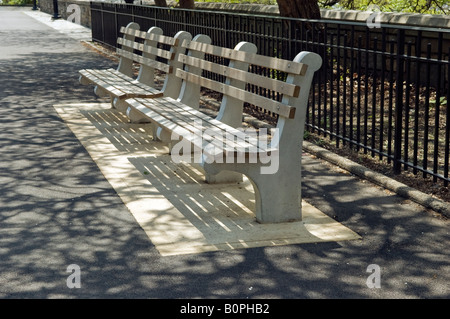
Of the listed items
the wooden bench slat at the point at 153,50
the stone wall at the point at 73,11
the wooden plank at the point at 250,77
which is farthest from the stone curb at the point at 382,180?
the stone wall at the point at 73,11

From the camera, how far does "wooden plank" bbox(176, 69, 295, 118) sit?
19.2ft

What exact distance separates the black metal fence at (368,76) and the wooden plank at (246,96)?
136 cm

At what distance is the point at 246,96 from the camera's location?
22.0 ft

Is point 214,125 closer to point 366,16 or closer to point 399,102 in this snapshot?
point 399,102

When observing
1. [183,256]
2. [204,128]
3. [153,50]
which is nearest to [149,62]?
[153,50]

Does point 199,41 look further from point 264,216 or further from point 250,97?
point 264,216

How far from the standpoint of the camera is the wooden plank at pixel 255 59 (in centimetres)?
578

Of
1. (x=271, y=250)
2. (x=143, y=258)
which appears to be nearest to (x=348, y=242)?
(x=271, y=250)

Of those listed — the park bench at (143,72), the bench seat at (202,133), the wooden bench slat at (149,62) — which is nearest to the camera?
the bench seat at (202,133)

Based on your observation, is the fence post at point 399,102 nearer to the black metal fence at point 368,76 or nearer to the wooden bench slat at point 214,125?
the black metal fence at point 368,76

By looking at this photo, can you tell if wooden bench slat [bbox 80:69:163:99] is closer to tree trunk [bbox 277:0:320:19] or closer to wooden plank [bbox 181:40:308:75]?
wooden plank [bbox 181:40:308:75]

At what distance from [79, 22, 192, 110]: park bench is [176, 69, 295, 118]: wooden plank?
0.45 meters

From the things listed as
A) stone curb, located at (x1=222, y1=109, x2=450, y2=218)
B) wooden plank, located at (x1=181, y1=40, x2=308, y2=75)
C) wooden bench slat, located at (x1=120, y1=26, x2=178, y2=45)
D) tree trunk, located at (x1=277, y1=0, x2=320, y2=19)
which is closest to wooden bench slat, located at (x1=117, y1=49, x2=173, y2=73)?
wooden bench slat, located at (x1=120, y1=26, x2=178, y2=45)

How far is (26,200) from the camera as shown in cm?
673
